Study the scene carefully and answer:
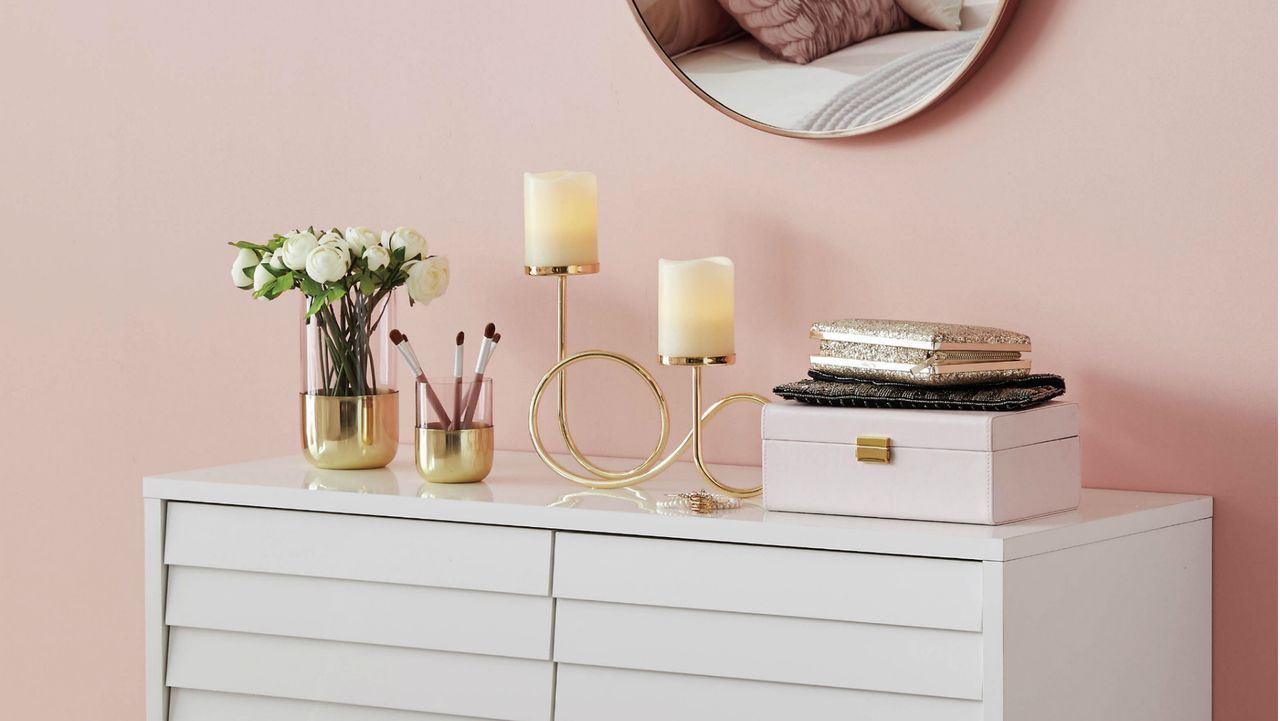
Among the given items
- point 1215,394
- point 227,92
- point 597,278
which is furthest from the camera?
point 227,92

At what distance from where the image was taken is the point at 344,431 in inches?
65.7

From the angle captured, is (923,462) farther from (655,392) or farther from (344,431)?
(344,431)

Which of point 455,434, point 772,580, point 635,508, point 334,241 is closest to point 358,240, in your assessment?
point 334,241

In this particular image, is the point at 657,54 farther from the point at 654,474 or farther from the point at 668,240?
the point at 654,474

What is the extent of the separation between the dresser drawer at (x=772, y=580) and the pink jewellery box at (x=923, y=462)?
0.07m

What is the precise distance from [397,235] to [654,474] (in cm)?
42

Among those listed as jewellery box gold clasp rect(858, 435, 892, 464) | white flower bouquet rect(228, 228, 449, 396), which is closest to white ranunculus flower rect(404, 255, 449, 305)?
white flower bouquet rect(228, 228, 449, 396)

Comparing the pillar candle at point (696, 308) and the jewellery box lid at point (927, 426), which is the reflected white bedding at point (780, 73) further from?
the jewellery box lid at point (927, 426)

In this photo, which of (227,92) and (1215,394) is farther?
(227,92)

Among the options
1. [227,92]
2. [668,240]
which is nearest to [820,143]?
[668,240]

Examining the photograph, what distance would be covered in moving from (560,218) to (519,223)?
23 centimetres

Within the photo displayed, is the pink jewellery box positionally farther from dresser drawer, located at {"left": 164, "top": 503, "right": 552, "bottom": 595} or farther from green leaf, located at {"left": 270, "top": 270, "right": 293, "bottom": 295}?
green leaf, located at {"left": 270, "top": 270, "right": 293, "bottom": 295}

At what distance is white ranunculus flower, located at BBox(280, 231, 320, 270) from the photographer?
5.39 feet

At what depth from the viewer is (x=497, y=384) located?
1895 mm
